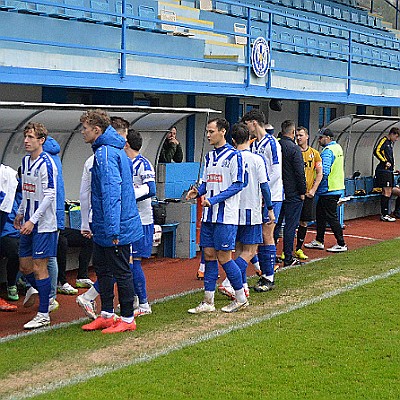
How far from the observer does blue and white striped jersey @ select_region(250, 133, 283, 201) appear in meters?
9.30

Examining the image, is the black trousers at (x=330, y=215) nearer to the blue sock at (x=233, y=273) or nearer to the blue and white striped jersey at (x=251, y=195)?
the blue and white striped jersey at (x=251, y=195)

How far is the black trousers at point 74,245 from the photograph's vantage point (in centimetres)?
881

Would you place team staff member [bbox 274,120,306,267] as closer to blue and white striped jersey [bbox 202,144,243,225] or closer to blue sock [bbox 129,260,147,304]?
blue and white striped jersey [bbox 202,144,243,225]

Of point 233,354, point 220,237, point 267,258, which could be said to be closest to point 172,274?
point 267,258

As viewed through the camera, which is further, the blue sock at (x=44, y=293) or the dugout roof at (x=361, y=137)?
the dugout roof at (x=361, y=137)

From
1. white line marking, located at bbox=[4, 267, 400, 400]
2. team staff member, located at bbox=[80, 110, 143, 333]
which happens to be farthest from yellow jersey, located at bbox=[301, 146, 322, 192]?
team staff member, located at bbox=[80, 110, 143, 333]

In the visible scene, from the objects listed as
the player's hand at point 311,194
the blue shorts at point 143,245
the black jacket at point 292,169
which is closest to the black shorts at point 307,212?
the player's hand at point 311,194

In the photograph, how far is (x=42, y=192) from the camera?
7168 mm

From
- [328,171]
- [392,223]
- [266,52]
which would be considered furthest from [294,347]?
[392,223]

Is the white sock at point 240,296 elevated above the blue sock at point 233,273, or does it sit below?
below

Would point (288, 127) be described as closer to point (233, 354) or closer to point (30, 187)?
point (30, 187)

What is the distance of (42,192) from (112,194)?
85 cm

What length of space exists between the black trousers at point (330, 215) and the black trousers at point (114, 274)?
5558 mm

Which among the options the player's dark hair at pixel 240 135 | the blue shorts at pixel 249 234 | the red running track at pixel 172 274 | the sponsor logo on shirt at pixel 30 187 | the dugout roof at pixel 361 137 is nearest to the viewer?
the sponsor logo on shirt at pixel 30 187
